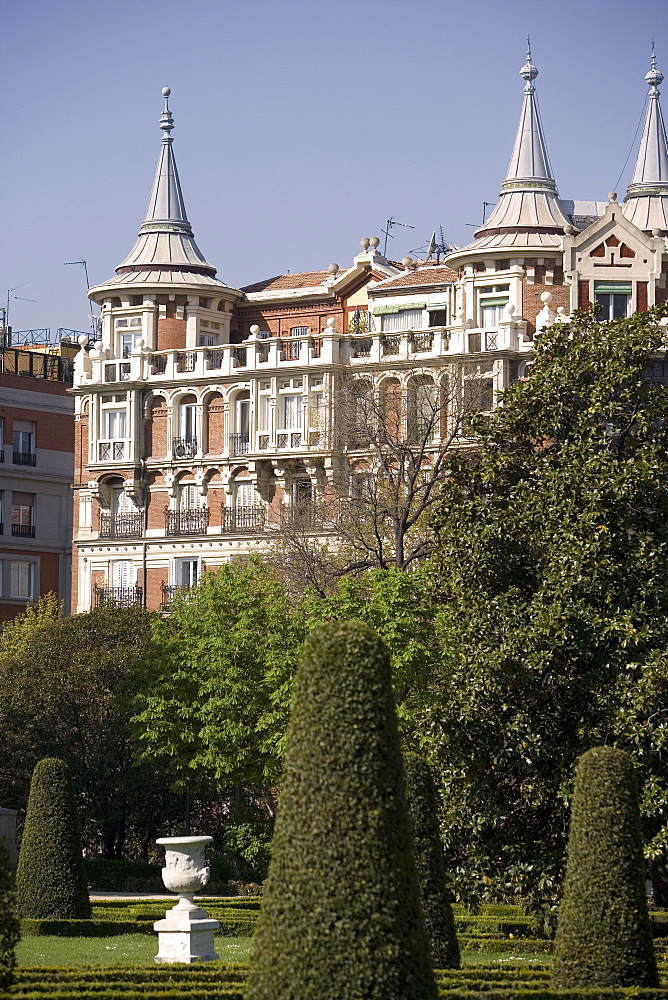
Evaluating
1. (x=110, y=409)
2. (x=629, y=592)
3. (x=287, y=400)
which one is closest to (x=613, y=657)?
(x=629, y=592)

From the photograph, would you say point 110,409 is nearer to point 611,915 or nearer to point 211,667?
point 211,667

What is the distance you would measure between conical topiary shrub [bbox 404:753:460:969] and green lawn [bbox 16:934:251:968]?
3239 mm

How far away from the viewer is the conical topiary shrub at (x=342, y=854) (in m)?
14.3

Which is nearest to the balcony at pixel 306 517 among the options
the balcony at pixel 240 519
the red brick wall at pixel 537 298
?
the balcony at pixel 240 519

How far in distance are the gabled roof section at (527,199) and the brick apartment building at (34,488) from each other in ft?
67.4

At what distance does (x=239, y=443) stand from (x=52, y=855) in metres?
41.6

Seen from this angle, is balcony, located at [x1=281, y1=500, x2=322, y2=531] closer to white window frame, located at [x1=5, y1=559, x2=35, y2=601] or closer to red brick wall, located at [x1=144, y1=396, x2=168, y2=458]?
red brick wall, located at [x1=144, y1=396, x2=168, y2=458]

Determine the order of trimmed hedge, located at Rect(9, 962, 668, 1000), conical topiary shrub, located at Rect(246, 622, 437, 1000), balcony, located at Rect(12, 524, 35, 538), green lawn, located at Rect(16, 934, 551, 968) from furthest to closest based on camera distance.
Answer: balcony, located at Rect(12, 524, 35, 538) → green lawn, located at Rect(16, 934, 551, 968) → trimmed hedge, located at Rect(9, 962, 668, 1000) → conical topiary shrub, located at Rect(246, 622, 437, 1000)

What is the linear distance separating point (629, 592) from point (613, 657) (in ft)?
3.56

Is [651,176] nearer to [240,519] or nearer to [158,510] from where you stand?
[240,519]

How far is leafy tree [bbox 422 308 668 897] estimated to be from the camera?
27.1 m

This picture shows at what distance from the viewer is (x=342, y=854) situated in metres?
14.6

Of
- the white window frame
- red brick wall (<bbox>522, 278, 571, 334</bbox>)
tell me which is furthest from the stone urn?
the white window frame

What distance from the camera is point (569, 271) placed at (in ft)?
219
